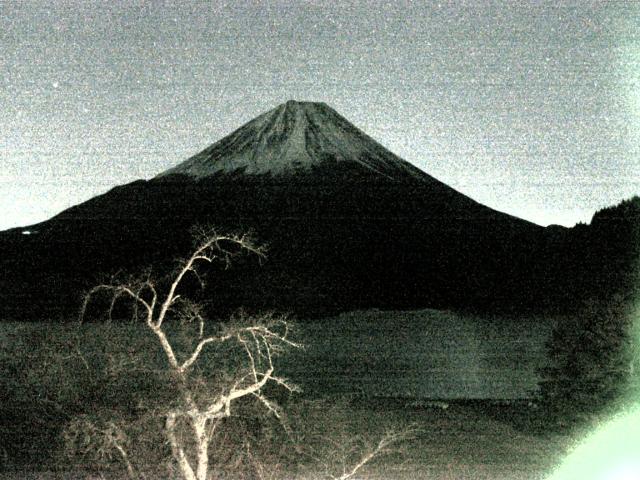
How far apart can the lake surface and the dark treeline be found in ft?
6.28

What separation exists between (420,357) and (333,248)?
1710 cm

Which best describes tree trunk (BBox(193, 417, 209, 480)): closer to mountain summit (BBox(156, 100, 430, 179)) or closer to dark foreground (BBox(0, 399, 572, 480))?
dark foreground (BBox(0, 399, 572, 480))

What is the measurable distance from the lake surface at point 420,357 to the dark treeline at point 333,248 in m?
1.91

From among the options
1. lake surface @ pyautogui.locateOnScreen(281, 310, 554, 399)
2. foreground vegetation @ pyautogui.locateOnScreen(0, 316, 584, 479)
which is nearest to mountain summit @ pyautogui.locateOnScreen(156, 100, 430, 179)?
lake surface @ pyautogui.locateOnScreen(281, 310, 554, 399)

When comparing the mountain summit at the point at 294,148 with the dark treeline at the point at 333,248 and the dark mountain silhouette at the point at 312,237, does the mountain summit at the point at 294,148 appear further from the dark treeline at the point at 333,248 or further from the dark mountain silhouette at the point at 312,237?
the dark treeline at the point at 333,248

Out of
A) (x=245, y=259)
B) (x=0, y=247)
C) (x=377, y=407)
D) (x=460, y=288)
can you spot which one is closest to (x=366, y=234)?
(x=245, y=259)

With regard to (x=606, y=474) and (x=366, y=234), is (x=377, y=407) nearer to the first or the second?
(x=606, y=474)

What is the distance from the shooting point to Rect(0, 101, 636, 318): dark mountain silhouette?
28797mm

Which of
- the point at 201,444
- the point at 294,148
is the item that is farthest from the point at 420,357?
the point at 294,148

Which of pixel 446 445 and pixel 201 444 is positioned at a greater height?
pixel 201 444

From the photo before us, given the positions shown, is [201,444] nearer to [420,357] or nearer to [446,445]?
[446,445]

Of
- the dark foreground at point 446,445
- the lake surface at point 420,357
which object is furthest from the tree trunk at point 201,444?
the lake surface at point 420,357

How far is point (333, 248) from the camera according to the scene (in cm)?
3725

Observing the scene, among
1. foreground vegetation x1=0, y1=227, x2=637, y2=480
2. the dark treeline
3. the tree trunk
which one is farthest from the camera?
the dark treeline
